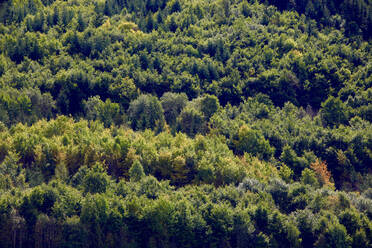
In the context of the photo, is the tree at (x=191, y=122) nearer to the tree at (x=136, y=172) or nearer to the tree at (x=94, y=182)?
the tree at (x=136, y=172)

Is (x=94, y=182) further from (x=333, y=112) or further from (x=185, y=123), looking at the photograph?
(x=333, y=112)

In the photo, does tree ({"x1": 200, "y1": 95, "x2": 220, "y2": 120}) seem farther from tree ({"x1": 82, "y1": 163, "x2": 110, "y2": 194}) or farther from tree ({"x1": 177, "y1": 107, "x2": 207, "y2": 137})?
tree ({"x1": 82, "y1": 163, "x2": 110, "y2": 194})

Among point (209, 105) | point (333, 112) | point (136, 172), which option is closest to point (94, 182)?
point (136, 172)

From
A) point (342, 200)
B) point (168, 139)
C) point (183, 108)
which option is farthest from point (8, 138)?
point (342, 200)

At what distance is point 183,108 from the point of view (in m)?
92.7

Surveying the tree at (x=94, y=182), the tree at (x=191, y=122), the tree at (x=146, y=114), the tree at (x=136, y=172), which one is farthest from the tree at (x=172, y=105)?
the tree at (x=94, y=182)

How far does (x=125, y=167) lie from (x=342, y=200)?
89.7ft

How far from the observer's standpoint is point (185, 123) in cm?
9075

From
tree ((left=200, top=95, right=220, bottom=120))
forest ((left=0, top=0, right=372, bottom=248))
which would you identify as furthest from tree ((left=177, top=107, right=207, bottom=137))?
tree ((left=200, top=95, right=220, bottom=120))

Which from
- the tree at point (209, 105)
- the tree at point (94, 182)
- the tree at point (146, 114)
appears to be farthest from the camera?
the tree at point (209, 105)

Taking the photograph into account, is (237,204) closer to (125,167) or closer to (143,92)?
(125,167)

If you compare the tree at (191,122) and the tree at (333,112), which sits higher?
the tree at (333,112)

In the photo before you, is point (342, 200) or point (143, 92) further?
point (143, 92)

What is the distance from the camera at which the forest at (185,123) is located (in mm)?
67875
